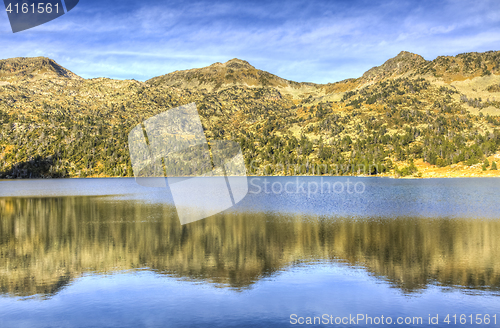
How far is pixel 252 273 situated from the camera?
29781 millimetres

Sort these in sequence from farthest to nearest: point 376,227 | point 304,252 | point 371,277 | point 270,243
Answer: point 376,227 → point 270,243 → point 304,252 → point 371,277

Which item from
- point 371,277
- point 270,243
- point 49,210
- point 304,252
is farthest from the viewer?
point 49,210

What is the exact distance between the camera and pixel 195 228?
2067 inches

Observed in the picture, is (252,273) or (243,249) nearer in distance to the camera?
(252,273)

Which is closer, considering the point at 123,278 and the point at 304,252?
the point at 123,278

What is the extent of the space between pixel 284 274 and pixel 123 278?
1288 cm

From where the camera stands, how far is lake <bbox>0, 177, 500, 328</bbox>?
838 inches

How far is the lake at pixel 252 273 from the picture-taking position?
69.9ft

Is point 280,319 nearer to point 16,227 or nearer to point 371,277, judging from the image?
point 371,277

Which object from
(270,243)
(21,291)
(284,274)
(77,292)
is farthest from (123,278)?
(270,243)

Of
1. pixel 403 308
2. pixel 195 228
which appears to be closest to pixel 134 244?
pixel 195 228

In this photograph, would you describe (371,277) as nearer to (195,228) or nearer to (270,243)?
(270,243)

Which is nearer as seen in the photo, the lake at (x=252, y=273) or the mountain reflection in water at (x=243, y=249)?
the lake at (x=252, y=273)

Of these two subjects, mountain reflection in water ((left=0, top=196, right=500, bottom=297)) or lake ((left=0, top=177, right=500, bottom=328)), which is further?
mountain reflection in water ((left=0, top=196, right=500, bottom=297))
